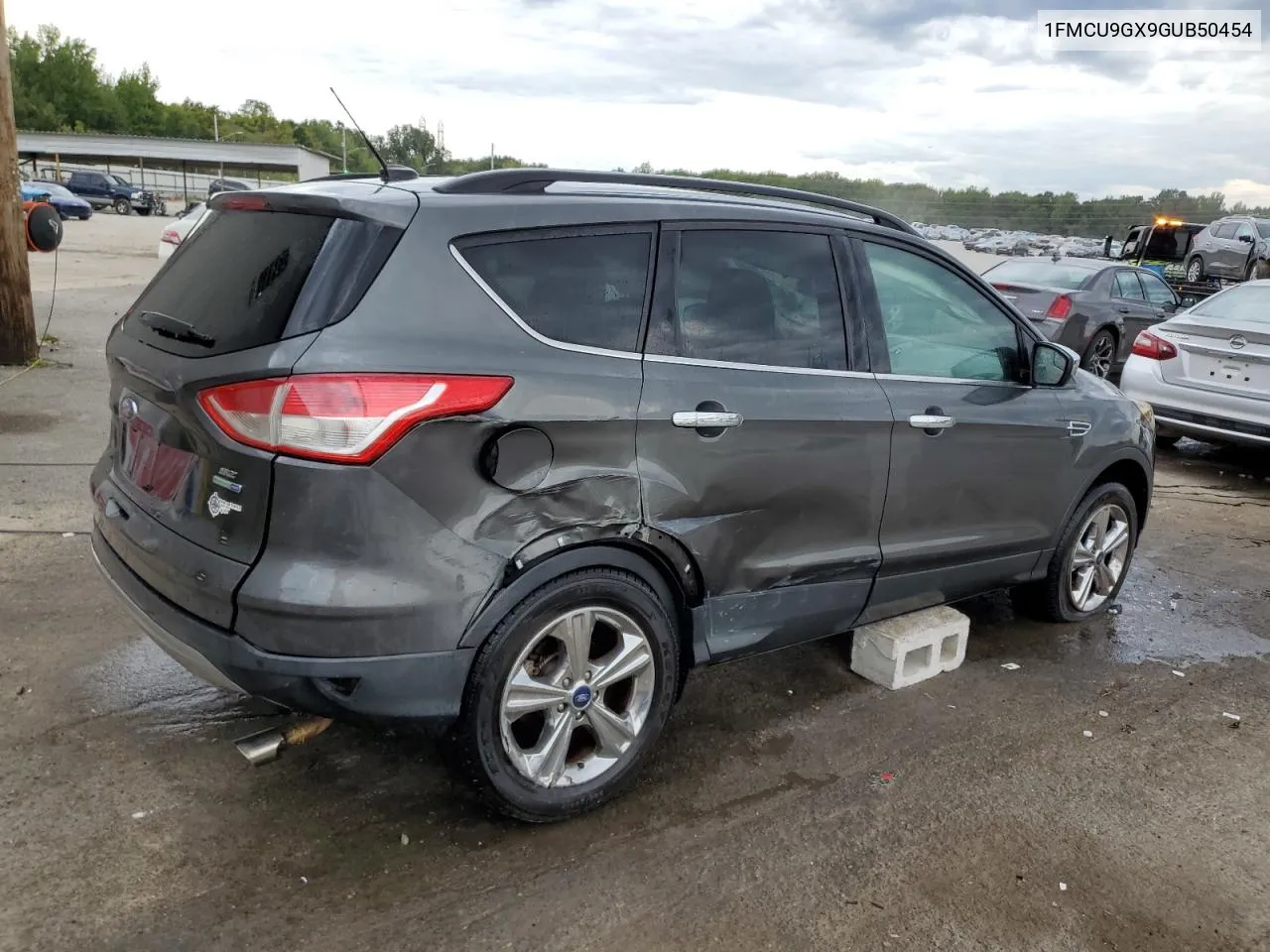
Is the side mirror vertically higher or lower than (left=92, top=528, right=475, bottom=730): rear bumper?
higher

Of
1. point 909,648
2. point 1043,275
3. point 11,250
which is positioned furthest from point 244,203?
point 1043,275

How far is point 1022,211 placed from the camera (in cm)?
4091

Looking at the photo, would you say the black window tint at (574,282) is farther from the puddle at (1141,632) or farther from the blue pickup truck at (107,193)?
the blue pickup truck at (107,193)

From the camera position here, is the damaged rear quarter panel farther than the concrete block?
No

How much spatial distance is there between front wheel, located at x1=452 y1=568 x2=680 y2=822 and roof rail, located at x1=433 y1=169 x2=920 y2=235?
45.8 inches

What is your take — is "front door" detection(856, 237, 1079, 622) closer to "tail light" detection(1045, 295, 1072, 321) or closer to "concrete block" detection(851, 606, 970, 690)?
"concrete block" detection(851, 606, 970, 690)

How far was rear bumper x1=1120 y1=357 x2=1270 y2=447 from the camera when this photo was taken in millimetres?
7507

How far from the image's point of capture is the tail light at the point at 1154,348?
26.7 ft

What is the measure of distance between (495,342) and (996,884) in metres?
2.06

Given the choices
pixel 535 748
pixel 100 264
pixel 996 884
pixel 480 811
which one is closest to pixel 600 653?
pixel 535 748

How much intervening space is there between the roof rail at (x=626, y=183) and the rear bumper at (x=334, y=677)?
1328 millimetres

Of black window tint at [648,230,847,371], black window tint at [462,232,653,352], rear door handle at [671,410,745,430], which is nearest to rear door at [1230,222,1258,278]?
black window tint at [648,230,847,371]

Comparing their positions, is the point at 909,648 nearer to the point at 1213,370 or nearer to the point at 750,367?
the point at 750,367

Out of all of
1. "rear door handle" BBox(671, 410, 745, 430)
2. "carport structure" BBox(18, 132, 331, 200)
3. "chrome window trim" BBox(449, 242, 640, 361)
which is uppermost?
"carport structure" BBox(18, 132, 331, 200)
